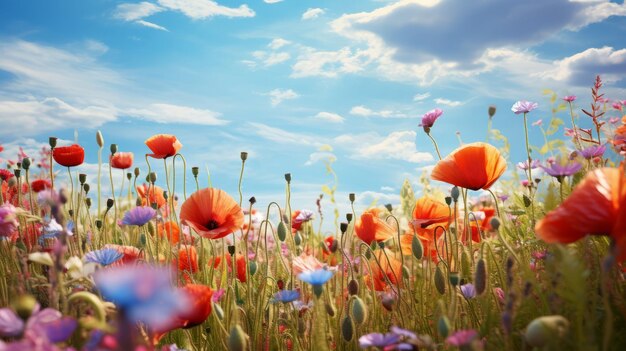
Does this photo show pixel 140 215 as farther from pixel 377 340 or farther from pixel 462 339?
pixel 462 339

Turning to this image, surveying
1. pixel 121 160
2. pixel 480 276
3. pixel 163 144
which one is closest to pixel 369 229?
pixel 480 276

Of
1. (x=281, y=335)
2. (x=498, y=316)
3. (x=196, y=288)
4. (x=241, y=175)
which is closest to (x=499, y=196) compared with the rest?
(x=241, y=175)

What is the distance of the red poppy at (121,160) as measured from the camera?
3229mm

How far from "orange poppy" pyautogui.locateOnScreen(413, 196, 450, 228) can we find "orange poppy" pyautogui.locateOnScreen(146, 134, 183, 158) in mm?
1157

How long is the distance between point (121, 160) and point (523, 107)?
2142 millimetres

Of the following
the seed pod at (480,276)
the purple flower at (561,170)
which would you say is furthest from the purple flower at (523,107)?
the seed pod at (480,276)

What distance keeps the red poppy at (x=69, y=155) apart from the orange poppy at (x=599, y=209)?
224 centimetres

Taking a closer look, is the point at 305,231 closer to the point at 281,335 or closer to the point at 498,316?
the point at 281,335

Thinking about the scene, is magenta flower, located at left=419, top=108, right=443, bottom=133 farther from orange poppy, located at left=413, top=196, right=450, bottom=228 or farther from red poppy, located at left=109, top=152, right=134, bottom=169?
red poppy, located at left=109, top=152, right=134, bottom=169

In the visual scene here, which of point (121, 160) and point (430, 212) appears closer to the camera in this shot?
point (430, 212)

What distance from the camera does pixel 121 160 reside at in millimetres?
3230

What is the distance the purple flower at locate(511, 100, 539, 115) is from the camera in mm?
2459

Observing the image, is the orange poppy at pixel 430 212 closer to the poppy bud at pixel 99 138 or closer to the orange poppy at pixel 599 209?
the orange poppy at pixel 599 209

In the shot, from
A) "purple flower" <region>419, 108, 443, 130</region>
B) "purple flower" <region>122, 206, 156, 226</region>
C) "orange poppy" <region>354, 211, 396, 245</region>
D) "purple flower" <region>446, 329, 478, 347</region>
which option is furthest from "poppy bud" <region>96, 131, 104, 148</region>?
"purple flower" <region>446, 329, 478, 347</region>
